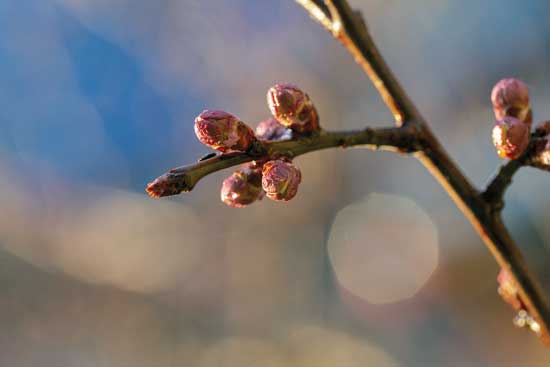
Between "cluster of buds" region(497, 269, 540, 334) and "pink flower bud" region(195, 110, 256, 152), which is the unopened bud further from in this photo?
"pink flower bud" region(195, 110, 256, 152)

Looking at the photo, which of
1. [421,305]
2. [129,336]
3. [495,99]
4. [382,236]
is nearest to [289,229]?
[382,236]

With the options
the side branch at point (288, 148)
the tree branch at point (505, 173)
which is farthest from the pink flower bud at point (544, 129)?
the side branch at point (288, 148)

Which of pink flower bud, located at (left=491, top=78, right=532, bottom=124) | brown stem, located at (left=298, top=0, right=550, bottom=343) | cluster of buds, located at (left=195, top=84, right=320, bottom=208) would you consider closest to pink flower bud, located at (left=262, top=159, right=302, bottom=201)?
cluster of buds, located at (left=195, top=84, right=320, bottom=208)

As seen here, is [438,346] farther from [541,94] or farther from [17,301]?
[17,301]

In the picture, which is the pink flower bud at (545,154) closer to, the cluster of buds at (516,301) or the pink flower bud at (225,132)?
the cluster of buds at (516,301)

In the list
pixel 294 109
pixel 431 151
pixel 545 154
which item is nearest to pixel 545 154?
pixel 545 154
